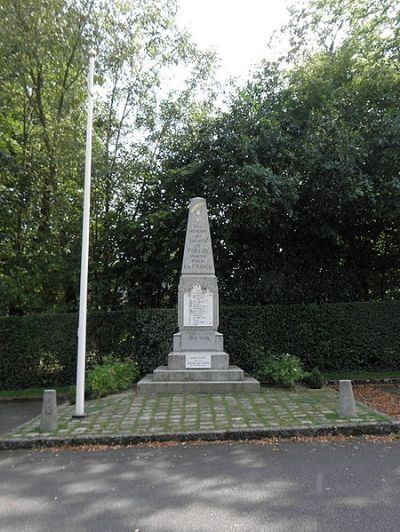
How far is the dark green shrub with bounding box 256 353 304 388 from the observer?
11.0 metres

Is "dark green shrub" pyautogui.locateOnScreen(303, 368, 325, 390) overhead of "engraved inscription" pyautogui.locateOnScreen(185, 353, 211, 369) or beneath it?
beneath

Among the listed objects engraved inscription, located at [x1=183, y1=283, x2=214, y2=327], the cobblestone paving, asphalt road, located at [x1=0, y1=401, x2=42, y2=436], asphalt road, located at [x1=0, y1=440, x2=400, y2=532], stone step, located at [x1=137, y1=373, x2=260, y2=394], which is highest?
engraved inscription, located at [x1=183, y1=283, x2=214, y2=327]

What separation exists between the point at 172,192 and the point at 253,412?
9.05 metres

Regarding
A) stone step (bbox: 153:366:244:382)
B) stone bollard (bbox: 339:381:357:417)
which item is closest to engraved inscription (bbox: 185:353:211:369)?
stone step (bbox: 153:366:244:382)

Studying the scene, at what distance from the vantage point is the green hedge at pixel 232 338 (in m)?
13.3

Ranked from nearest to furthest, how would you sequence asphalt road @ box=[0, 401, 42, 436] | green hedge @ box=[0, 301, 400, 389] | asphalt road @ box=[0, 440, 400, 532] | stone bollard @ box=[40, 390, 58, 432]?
asphalt road @ box=[0, 440, 400, 532], stone bollard @ box=[40, 390, 58, 432], asphalt road @ box=[0, 401, 42, 436], green hedge @ box=[0, 301, 400, 389]

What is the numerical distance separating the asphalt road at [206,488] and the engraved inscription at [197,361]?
4489mm

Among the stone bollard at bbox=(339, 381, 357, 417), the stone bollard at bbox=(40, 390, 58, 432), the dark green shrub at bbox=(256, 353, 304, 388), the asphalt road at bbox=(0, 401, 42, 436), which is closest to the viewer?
the stone bollard at bbox=(40, 390, 58, 432)

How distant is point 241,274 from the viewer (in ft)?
51.6

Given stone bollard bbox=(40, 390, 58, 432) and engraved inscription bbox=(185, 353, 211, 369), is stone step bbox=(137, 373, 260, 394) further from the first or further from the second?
stone bollard bbox=(40, 390, 58, 432)

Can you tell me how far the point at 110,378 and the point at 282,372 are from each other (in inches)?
167

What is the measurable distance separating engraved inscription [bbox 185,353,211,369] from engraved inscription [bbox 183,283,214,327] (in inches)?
36.3

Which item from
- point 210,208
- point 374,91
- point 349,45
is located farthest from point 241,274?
point 349,45

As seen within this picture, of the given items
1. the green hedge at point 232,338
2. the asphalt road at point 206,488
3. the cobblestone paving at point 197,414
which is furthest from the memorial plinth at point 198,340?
the asphalt road at point 206,488
